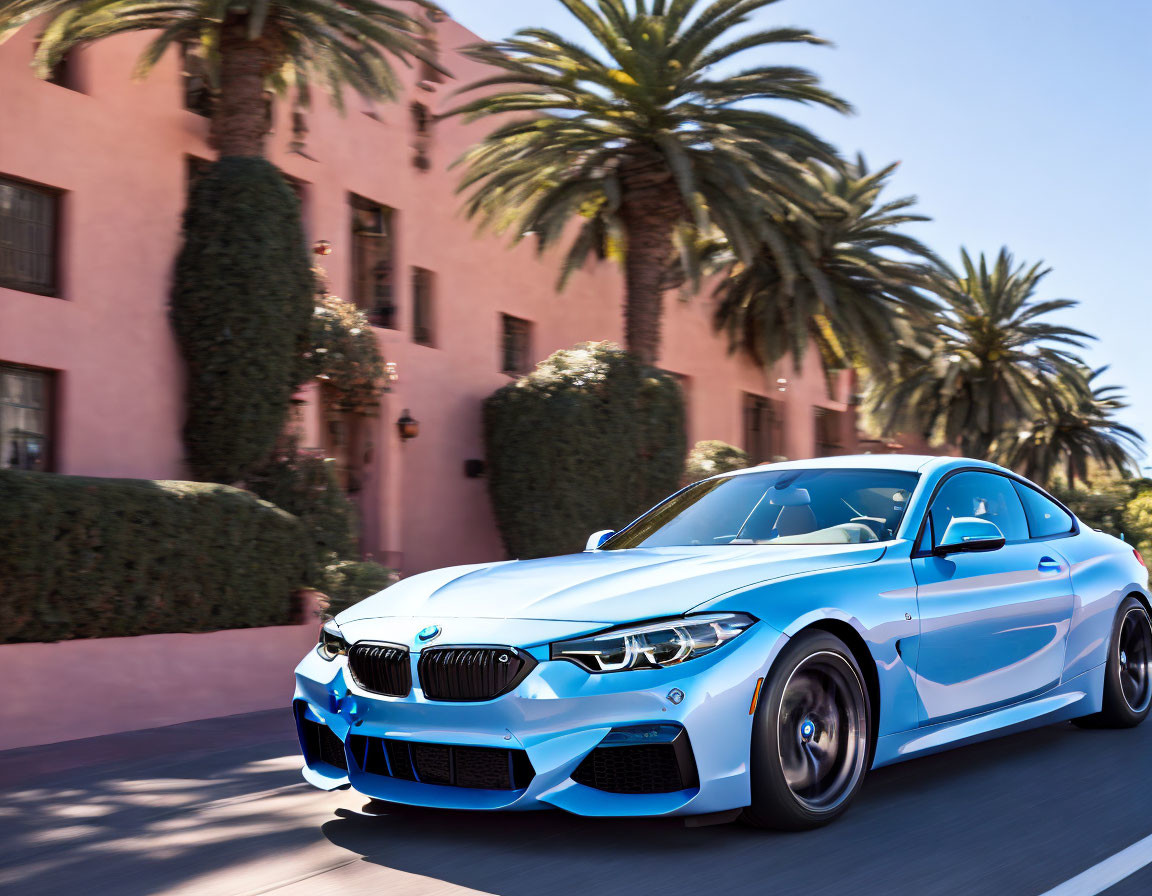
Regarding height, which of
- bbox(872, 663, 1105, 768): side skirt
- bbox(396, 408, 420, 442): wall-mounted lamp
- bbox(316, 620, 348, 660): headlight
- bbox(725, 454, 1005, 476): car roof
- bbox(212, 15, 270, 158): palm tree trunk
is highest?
bbox(212, 15, 270, 158): palm tree trunk

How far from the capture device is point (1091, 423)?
37.9 meters

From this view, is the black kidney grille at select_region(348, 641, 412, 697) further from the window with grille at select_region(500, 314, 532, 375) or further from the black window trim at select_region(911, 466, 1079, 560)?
the window with grille at select_region(500, 314, 532, 375)

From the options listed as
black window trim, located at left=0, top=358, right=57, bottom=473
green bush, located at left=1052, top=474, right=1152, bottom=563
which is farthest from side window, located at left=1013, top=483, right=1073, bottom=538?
green bush, located at left=1052, top=474, right=1152, bottom=563

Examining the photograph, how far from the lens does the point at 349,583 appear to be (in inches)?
455

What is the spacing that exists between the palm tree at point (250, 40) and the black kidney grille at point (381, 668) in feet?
29.5

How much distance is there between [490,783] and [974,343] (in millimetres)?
29186

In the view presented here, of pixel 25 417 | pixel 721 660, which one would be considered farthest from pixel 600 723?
pixel 25 417

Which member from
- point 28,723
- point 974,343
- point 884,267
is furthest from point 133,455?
point 974,343

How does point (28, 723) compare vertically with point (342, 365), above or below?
below

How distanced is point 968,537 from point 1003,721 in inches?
34.0

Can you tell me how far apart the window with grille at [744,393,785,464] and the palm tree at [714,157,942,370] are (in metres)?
3.69

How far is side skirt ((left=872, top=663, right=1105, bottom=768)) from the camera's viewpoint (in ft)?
16.6

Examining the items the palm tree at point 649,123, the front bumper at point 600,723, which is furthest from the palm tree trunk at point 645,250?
the front bumper at point 600,723

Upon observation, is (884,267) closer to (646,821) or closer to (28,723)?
(28,723)
